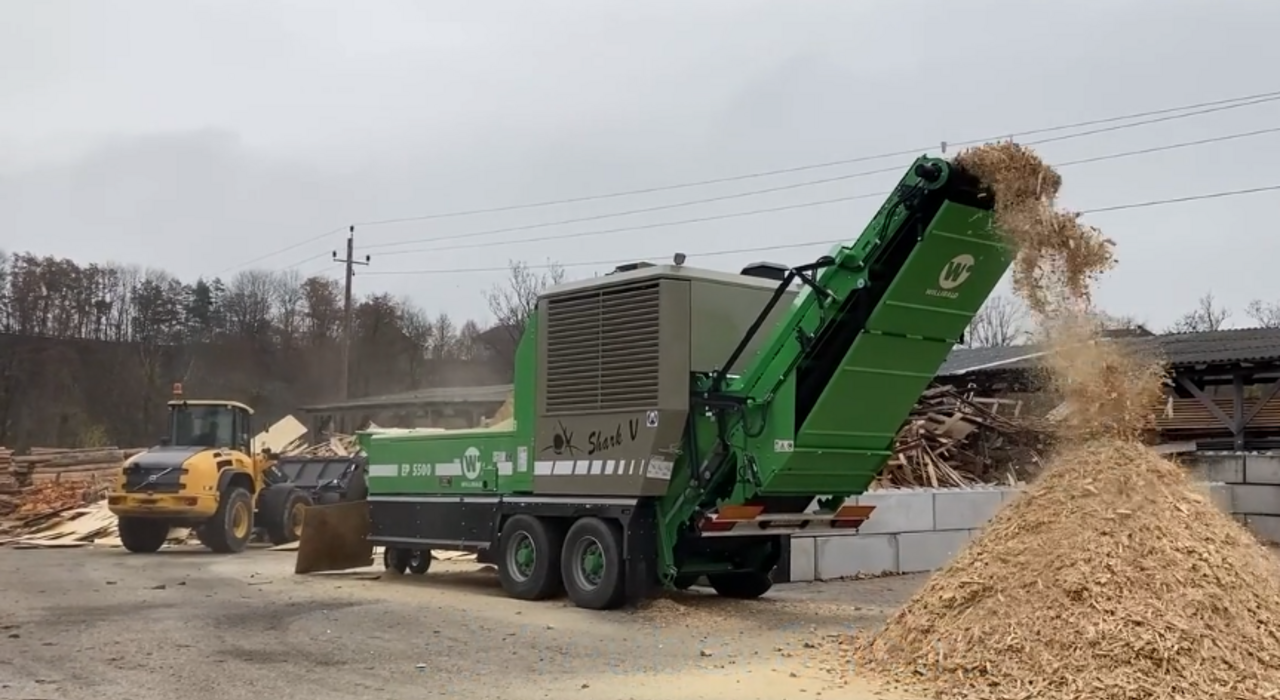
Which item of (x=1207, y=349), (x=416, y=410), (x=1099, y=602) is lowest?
(x=1099, y=602)

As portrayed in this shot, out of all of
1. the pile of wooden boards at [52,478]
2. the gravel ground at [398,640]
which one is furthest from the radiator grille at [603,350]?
the pile of wooden boards at [52,478]

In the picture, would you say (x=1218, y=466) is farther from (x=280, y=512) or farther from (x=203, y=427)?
(x=203, y=427)

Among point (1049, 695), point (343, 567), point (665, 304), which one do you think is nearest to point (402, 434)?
point (343, 567)

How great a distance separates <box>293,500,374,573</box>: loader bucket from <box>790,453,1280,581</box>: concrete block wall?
18.7ft

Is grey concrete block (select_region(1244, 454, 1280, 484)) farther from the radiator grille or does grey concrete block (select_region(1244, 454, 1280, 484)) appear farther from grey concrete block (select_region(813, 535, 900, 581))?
the radiator grille

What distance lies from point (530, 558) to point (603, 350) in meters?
2.63

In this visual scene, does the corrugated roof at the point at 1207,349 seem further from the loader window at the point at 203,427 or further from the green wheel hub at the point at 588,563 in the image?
the loader window at the point at 203,427

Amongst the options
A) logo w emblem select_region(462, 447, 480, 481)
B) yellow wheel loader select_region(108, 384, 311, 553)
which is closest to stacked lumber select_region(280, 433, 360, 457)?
yellow wheel loader select_region(108, 384, 311, 553)

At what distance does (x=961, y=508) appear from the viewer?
678 inches

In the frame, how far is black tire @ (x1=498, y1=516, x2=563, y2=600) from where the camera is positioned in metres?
13.1

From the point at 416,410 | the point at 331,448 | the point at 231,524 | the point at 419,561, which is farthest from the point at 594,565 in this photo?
the point at 416,410

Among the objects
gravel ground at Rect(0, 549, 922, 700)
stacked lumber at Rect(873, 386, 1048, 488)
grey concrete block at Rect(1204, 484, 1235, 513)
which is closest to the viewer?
gravel ground at Rect(0, 549, 922, 700)

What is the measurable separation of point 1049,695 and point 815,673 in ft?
5.73

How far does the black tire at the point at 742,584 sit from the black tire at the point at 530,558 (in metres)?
1.78
